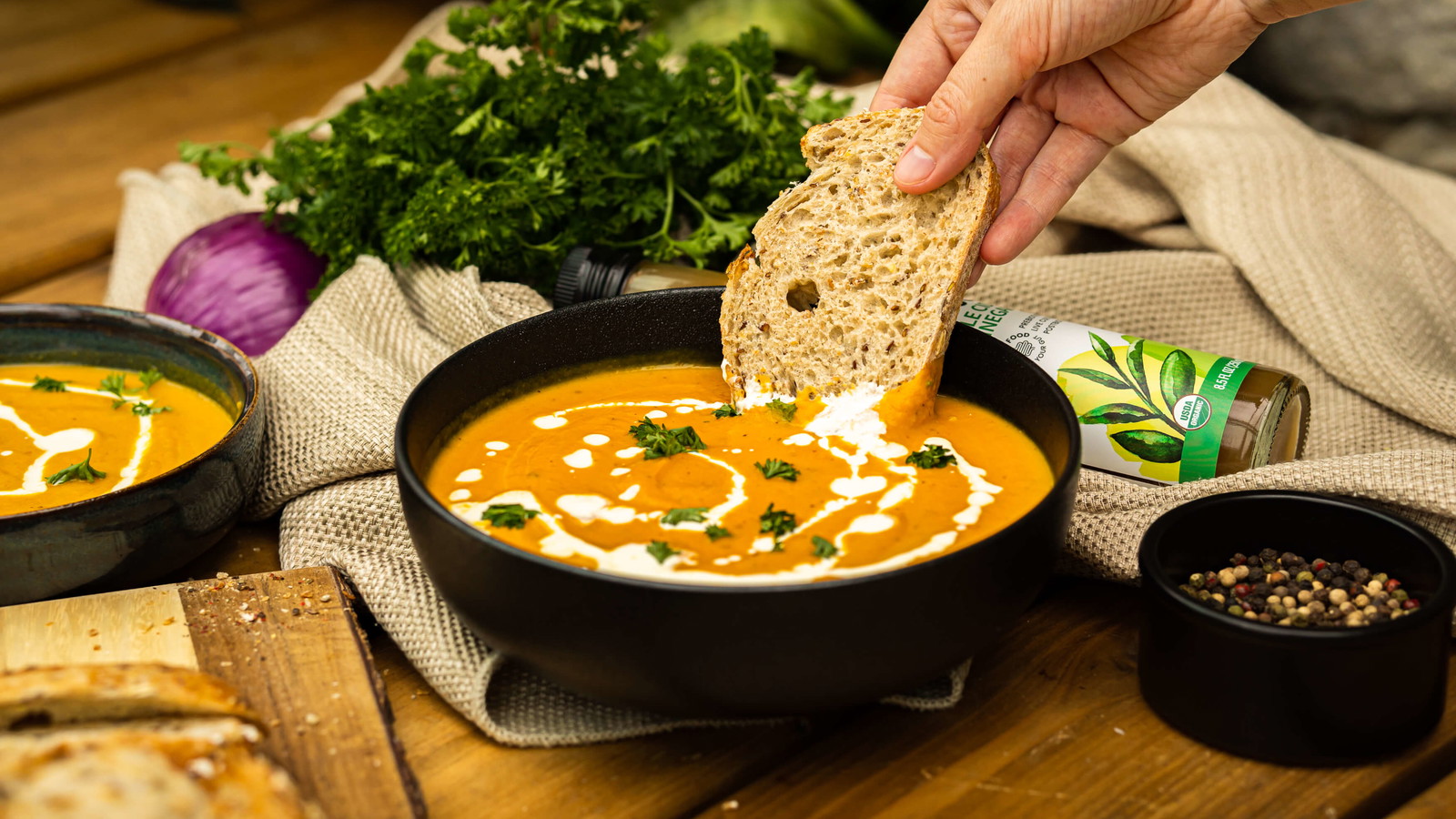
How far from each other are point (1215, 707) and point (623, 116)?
163cm

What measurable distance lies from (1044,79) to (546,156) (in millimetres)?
964

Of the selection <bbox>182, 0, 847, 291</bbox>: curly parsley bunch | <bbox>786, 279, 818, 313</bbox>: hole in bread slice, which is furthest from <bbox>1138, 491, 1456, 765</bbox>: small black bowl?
<bbox>182, 0, 847, 291</bbox>: curly parsley bunch

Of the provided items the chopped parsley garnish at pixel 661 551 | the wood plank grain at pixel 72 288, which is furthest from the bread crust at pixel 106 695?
the wood plank grain at pixel 72 288

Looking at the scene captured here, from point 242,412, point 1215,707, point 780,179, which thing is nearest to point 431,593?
point 242,412

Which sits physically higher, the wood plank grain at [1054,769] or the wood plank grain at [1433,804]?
the wood plank grain at [1433,804]

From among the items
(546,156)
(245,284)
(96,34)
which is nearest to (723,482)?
(546,156)

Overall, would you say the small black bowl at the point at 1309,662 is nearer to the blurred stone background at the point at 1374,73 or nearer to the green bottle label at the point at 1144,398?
the green bottle label at the point at 1144,398

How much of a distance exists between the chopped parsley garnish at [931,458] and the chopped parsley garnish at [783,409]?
9.3 inches

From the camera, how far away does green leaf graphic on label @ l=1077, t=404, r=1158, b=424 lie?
1.97m

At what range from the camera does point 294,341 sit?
233 cm

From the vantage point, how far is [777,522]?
155cm

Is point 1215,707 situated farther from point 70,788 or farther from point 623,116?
point 623,116

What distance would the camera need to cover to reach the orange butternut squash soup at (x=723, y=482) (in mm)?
1503

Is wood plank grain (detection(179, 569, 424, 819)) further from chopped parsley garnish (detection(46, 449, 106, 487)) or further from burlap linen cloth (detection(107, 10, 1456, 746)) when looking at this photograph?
chopped parsley garnish (detection(46, 449, 106, 487))
